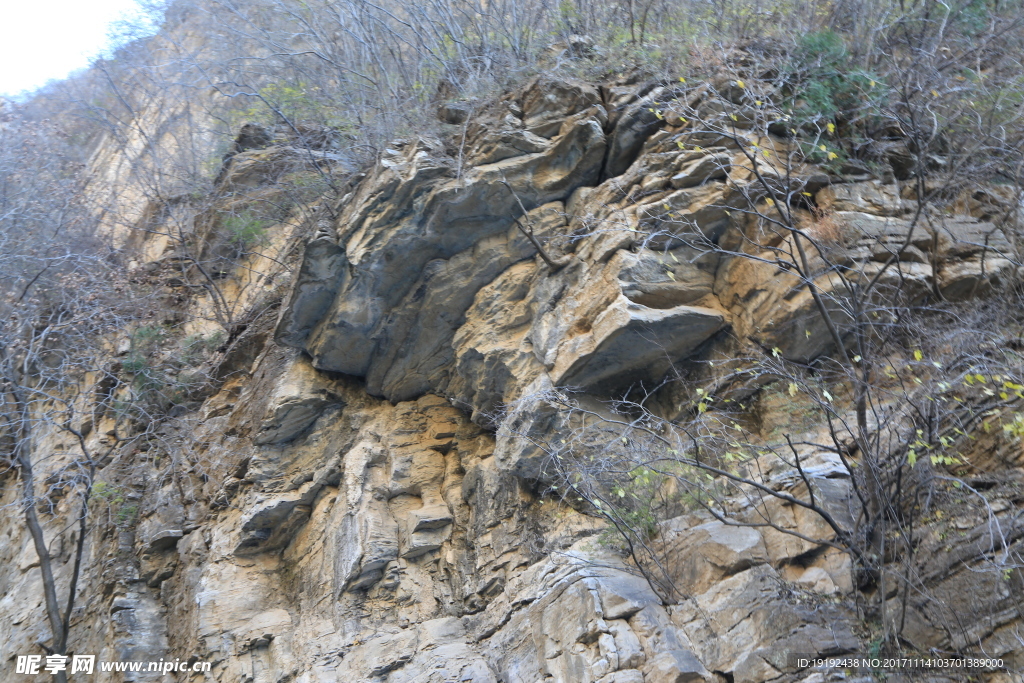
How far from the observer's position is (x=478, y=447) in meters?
7.64

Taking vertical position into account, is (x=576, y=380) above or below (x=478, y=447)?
above

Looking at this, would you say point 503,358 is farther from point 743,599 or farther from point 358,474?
point 743,599

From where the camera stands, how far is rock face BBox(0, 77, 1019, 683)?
207 inches

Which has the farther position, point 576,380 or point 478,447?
point 478,447

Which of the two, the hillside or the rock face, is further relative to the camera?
the rock face

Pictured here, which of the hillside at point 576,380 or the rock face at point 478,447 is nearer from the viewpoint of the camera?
the hillside at point 576,380

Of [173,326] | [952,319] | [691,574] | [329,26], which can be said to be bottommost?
[691,574]

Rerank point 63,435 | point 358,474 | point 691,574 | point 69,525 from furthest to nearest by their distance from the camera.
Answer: point 63,435 < point 69,525 < point 358,474 < point 691,574

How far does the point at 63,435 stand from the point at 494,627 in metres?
7.25

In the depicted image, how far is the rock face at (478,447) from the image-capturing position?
5258 mm

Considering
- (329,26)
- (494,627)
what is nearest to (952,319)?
(494,627)

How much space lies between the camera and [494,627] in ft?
20.3

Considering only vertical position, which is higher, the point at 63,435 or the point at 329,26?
the point at 329,26

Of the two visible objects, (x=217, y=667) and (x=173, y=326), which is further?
(x=173, y=326)
